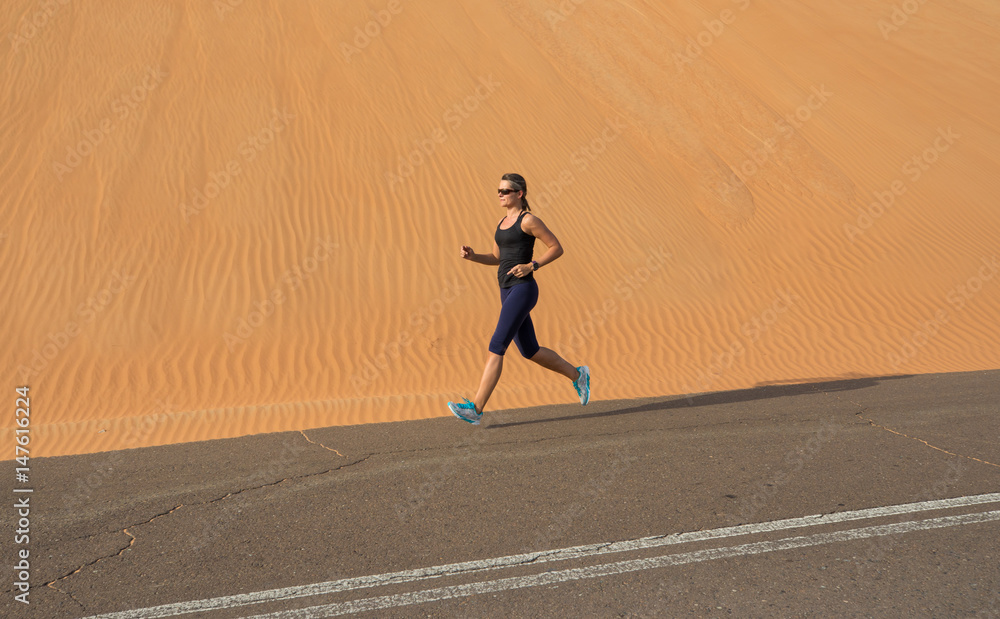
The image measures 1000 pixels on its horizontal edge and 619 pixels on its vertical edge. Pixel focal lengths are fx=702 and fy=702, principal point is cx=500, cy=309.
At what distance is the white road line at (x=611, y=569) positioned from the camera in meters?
2.79

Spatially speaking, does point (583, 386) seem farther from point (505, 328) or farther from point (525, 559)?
point (525, 559)

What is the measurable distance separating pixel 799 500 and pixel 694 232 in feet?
32.5

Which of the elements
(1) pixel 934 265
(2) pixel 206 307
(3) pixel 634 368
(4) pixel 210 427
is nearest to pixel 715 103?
(1) pixel 934 265

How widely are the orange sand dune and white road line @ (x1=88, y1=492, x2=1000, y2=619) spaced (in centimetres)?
438

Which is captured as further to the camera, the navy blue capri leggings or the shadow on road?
the shadow on road

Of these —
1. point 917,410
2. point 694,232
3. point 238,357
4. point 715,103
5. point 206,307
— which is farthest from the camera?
point 715,103

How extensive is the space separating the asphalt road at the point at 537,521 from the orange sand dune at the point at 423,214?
2.90 meters

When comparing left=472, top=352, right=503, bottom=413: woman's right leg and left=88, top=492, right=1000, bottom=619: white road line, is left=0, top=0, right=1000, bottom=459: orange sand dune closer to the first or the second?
left=472, top=352, right=503, bottom=413: woman's right leg

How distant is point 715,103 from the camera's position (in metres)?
17.4

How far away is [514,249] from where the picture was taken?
5250mm

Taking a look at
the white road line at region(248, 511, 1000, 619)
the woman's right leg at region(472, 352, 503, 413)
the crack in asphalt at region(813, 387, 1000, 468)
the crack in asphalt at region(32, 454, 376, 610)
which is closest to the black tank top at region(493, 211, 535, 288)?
the woman's right leg at region(472, 352, 503, 413)

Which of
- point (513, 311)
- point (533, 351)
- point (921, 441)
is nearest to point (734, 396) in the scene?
point (921, 441)

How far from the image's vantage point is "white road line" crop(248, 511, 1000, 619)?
110 inches

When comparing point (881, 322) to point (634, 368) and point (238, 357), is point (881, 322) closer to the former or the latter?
point (634, 368)
